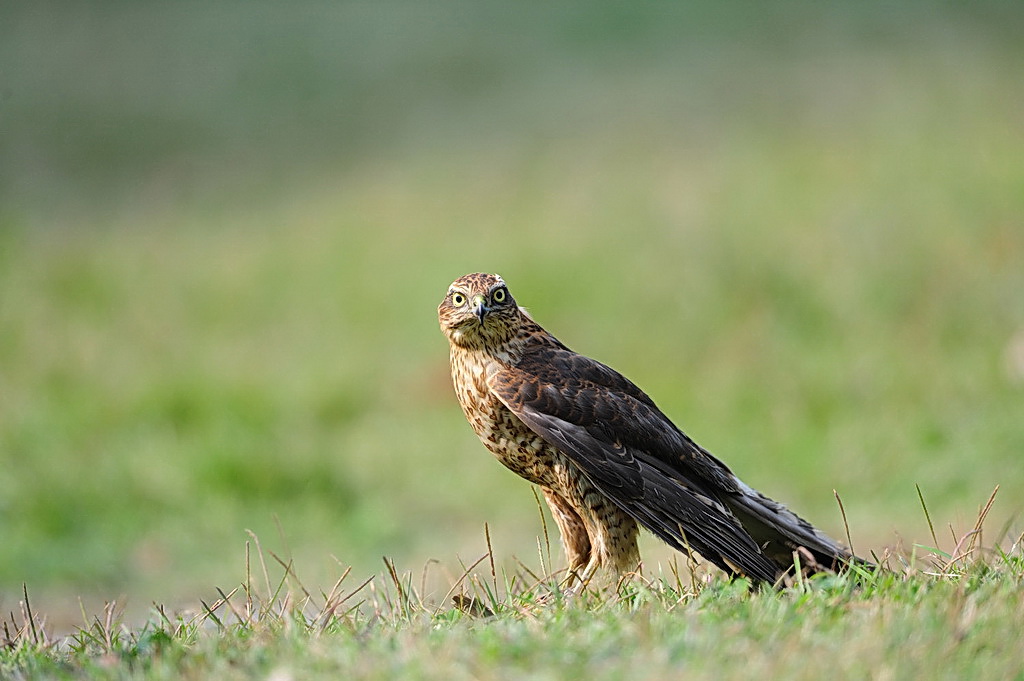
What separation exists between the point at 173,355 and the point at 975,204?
24.1 feet

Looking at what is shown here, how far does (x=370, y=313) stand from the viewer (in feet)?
39.8

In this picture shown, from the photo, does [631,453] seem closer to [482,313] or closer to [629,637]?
[482,313]

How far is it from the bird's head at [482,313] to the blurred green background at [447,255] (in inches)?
90.7

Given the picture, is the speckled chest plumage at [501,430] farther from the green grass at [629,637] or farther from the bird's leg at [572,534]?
the green grass at [629,637]

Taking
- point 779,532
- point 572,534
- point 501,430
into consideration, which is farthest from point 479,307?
point 779,532

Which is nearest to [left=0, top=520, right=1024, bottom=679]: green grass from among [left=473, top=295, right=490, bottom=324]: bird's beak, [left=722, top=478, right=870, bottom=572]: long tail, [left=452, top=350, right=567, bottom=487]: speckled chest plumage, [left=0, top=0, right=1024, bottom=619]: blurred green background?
[left=722, top=478, right=870, bottom=572]: long tail

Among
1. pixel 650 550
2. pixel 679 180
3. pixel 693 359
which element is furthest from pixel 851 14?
pixel 650 550

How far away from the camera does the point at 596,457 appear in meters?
4.55

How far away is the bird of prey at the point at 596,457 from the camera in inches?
177

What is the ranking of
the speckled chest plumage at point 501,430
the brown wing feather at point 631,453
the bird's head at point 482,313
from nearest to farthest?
1. the brown wing feather at point 631,453
2. the speckled chest plumage at point 501,430
3. the bird's head at point 482,313

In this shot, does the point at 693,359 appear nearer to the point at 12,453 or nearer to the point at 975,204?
the point at 975,204

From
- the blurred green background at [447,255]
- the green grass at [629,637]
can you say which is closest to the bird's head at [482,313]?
the green grass at [629,637]

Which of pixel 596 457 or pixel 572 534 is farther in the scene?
pixel 572 534

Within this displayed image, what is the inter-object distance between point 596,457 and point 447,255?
310 inches
